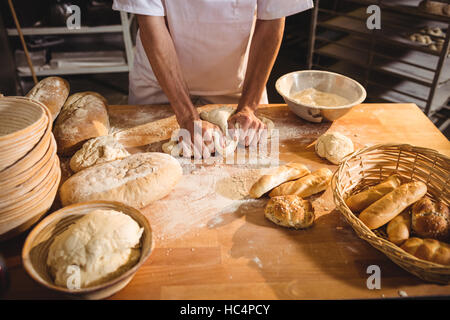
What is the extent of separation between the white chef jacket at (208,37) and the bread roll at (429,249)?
4.46 ft

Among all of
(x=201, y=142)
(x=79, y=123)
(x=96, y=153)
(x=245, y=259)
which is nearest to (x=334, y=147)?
(x=201, y=142)

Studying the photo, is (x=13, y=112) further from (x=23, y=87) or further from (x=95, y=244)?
(x=23, y=87)

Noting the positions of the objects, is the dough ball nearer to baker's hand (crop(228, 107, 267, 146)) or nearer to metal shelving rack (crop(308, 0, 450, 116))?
baker's hand (crop(228, 107, 267, 146))

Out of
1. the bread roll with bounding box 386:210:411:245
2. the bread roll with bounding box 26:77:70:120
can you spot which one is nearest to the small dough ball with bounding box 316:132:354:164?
the bread roll with bounding box 386:210:411:245

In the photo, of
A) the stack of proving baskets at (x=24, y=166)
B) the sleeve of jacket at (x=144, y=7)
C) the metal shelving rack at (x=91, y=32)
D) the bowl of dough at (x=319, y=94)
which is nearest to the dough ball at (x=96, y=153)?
the stack of proving baskets at (x=24, y=166)

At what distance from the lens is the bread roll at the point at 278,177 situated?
1.49 metres

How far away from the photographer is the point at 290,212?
1.35 metres

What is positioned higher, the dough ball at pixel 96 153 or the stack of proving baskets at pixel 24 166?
the stack of proving baskets at pixel 24 166

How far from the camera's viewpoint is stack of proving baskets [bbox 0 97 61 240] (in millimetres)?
1089

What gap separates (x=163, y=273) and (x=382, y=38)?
3532 millimetres

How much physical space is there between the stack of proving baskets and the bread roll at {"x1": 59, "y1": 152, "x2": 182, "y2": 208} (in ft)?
0.34

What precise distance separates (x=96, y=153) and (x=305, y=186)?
0.96 meters

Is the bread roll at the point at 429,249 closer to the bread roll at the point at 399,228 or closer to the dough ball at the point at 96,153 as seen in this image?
the bread roll at the point at 399,228
